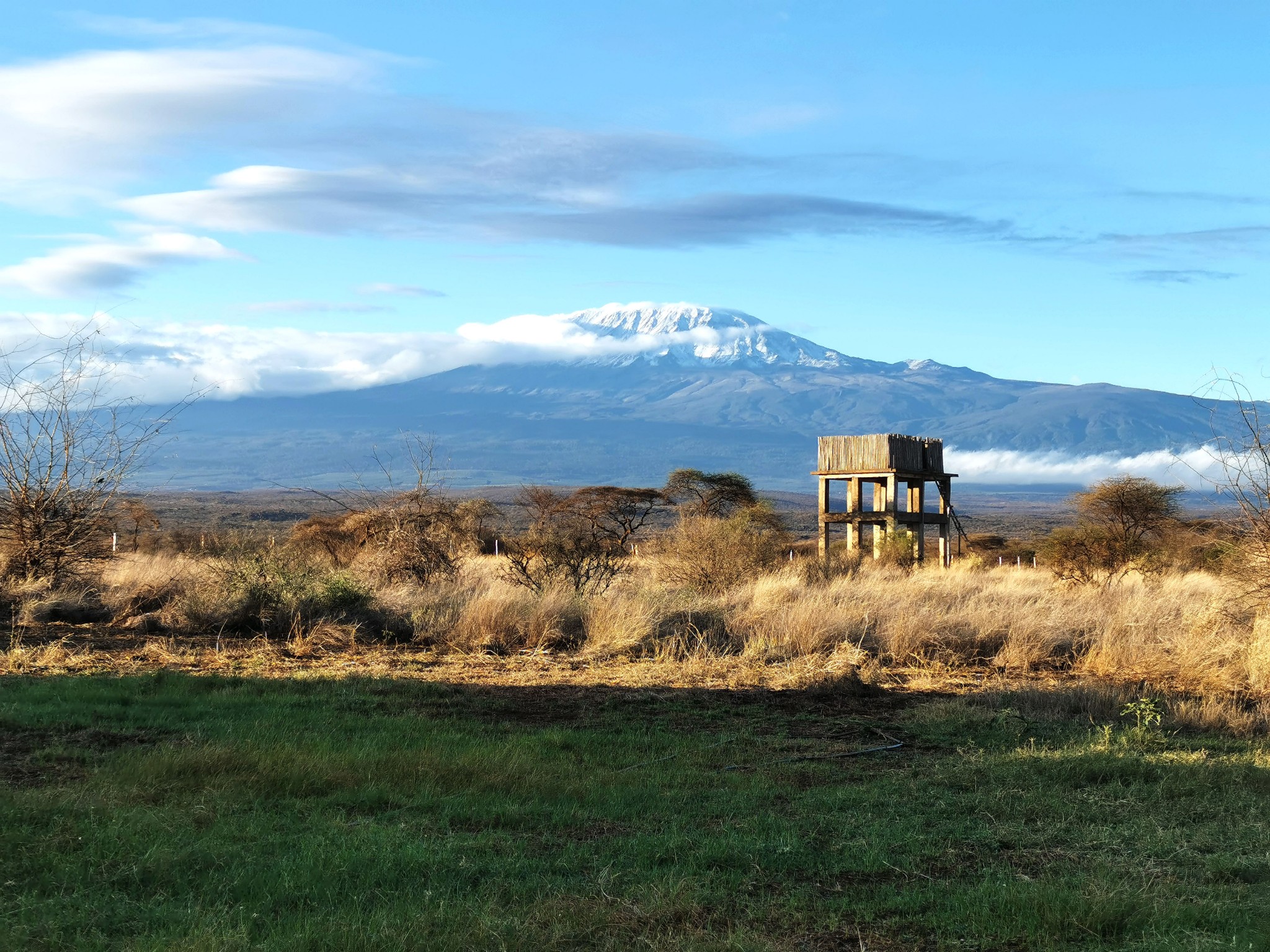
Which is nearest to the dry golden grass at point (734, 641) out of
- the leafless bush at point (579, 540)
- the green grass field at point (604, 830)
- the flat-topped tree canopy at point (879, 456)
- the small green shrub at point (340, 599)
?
the small green shrub at point (340, 599)

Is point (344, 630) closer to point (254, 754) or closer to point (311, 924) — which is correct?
point (254, 754)

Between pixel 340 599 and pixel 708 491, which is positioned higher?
pixel 708 491

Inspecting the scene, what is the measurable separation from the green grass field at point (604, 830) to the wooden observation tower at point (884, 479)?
17.0m

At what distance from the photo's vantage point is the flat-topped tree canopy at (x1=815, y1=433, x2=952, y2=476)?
2702cm

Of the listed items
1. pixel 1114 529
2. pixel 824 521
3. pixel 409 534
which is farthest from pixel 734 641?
pixel 1114 529

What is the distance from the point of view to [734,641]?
15.5m

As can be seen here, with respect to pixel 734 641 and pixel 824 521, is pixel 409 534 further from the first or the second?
pixel 824 521

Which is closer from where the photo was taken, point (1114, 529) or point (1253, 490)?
point (1253, 490)

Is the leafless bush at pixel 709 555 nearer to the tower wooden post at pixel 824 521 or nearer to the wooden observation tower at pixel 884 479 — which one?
the wooden observation tower at pixel 884 479

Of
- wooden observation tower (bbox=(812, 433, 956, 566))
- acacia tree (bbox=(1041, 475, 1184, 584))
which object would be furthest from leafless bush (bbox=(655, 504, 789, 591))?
acacia tree (bbox=(1041, 475, 1184, 584))

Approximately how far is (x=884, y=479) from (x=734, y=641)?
13402 mm

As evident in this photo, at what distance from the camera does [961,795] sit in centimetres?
765

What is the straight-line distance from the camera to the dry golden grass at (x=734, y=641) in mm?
12367

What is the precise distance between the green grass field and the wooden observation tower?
670 inches
